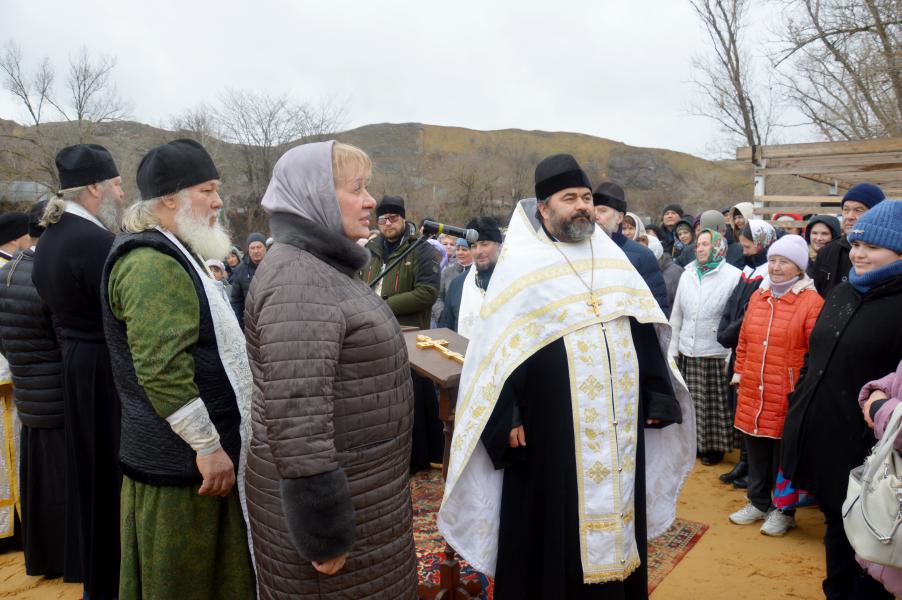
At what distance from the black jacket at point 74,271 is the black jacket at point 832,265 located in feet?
16.0

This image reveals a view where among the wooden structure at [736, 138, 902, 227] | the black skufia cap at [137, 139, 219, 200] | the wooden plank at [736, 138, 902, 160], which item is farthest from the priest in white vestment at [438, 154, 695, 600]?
the wooden plank at [736, 138, 902, 160]

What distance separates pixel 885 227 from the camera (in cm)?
273

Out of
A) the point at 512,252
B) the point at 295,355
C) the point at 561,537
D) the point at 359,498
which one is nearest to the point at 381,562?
the point at 359,498

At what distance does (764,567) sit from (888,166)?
8563 mm

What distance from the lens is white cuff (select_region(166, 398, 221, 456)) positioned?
6.98ft

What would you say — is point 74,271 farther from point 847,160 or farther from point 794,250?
point 847,160

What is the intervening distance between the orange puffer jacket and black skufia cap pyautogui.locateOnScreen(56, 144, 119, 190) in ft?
13.5

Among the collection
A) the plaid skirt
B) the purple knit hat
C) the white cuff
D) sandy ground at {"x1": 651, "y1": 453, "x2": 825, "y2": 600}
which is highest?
the purple knit hat

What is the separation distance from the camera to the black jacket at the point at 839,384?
9.23 feet

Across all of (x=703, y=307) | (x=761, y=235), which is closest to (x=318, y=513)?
(x=703, y=307)

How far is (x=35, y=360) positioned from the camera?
3555 millimetres

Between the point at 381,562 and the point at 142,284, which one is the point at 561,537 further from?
the point at 142,284

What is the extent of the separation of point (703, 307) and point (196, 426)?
436 cm

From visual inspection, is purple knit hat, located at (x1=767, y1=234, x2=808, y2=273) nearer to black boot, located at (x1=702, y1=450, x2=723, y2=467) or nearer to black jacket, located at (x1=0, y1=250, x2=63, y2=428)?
black boot, located at (x1=702, y1=450, x2=723, y2=467)
